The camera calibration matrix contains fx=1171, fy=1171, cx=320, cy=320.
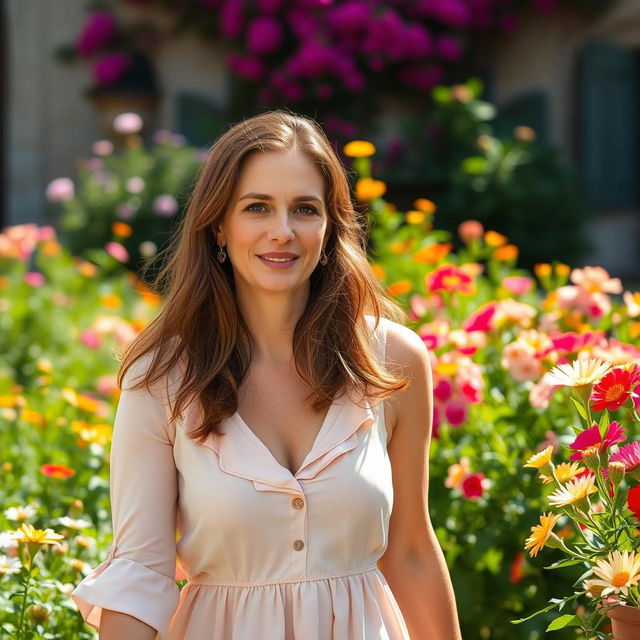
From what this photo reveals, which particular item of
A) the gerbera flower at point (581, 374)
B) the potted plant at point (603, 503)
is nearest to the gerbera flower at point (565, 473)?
the potted plant at point (603, 503)

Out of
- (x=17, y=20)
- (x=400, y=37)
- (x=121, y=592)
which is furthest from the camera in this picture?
(x=17, y=20)

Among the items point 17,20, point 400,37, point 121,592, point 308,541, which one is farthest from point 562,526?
point 17,20

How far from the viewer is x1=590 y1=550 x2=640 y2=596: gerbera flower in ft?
4.93

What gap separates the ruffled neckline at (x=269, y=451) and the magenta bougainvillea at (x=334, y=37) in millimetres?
6595

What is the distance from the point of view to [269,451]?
194 centimetres

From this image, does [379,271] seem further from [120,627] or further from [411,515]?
[120,627]

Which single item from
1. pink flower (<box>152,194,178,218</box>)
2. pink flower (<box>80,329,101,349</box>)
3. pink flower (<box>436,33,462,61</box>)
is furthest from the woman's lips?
pink flower (<box>436,33,462,61</box>)

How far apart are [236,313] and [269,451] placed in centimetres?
28

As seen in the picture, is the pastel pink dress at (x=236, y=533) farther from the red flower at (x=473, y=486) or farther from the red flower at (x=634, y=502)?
the red flower at (x=473, y=486)

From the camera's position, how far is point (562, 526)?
261cm

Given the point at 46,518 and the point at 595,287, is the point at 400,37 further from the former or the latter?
the point at 46,518

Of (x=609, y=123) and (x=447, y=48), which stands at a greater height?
(x=447, y=48)

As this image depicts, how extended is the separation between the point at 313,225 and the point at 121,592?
2.26ft

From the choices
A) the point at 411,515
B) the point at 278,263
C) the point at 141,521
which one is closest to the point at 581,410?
the point at 411,515
